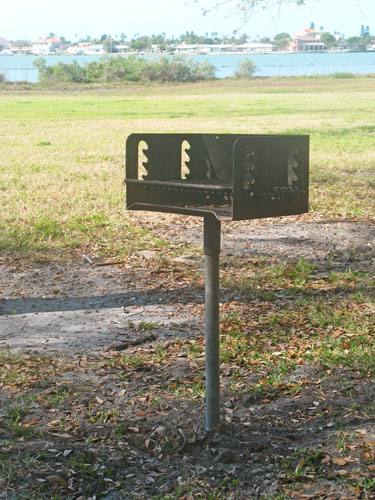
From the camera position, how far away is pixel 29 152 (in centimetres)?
1658

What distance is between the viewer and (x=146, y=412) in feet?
13.1

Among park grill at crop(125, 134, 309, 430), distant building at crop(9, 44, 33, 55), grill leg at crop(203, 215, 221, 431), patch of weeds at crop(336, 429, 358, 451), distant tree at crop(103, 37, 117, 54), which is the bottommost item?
patch of weeds at crop(336, 429, 358, 451)

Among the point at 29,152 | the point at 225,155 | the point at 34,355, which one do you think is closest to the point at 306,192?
the point at 225,155

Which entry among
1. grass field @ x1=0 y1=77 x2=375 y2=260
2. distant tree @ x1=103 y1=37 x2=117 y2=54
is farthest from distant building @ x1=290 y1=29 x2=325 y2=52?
grass field @ x1=0 y1=77 x2=375 y2=260

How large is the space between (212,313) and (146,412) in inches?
32.6

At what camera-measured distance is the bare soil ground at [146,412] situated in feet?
10.7

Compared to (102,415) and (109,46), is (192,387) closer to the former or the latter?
(102,415)

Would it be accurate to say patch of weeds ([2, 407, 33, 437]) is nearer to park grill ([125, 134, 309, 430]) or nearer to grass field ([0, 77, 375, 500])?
grass field ([0, 77, 375, 500])

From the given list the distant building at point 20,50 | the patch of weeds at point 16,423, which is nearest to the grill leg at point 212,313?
the patch of weeds at point 16,423

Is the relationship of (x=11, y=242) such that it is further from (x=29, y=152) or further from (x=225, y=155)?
(x=29, y=152)

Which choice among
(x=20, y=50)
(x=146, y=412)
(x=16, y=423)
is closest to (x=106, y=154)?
(x=146, y=412)

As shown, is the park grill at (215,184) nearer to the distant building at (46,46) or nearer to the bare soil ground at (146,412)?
the bare soil ground at (146,412)

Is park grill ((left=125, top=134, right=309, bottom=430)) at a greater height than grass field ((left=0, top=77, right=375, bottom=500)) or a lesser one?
greater

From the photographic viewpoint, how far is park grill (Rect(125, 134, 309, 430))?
3.17 meters
